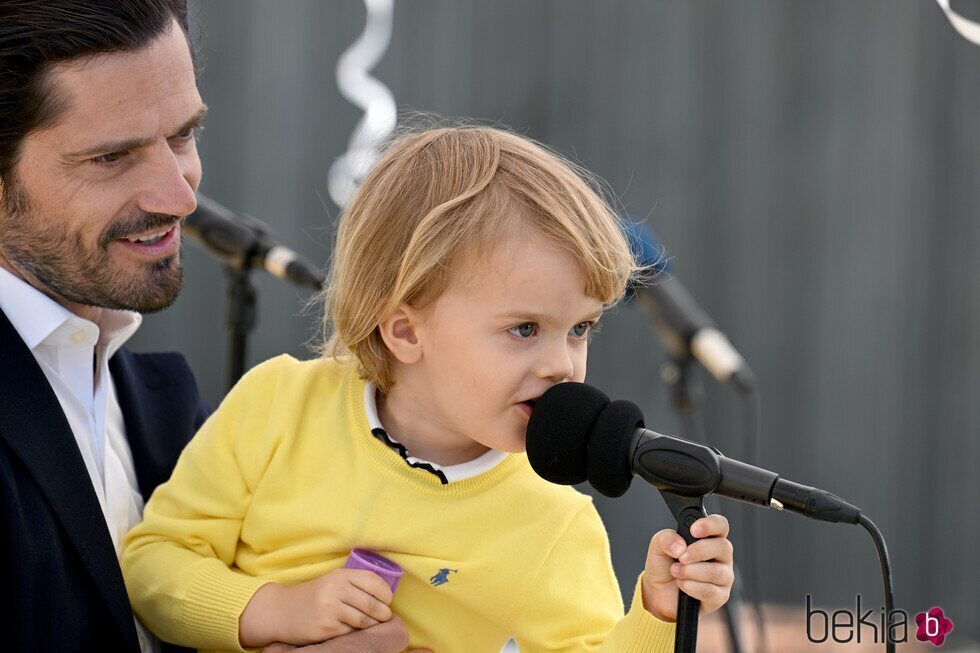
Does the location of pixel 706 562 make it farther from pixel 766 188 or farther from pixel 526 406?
pixel 766 188

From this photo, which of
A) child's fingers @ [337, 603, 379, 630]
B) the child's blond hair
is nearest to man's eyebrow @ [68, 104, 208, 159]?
the child's blond hair

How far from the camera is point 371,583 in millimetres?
1292

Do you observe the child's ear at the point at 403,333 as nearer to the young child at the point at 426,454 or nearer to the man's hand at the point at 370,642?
the young child at the point at 426,454

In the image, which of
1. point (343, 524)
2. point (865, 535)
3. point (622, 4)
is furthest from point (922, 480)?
point (343, 524)

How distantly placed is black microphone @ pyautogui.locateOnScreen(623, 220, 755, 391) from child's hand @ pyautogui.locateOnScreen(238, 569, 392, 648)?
714 mm

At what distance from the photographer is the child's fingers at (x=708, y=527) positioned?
1008mm

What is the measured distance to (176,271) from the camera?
1598 mm

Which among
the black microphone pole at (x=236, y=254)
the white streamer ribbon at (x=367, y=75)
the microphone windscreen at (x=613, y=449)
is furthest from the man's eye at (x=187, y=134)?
the white streamer ribbon at (x=367, y=75)

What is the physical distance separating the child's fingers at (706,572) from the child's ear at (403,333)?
471 mm

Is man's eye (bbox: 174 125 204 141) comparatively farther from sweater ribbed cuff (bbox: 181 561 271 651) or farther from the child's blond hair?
sweater ribbed cuff (bbox: 181 561 271 651)

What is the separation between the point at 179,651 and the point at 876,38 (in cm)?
288

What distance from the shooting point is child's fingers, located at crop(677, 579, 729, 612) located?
1026mm

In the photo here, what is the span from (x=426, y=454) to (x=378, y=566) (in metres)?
0.17

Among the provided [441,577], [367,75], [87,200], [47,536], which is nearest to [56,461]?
[47,536]
